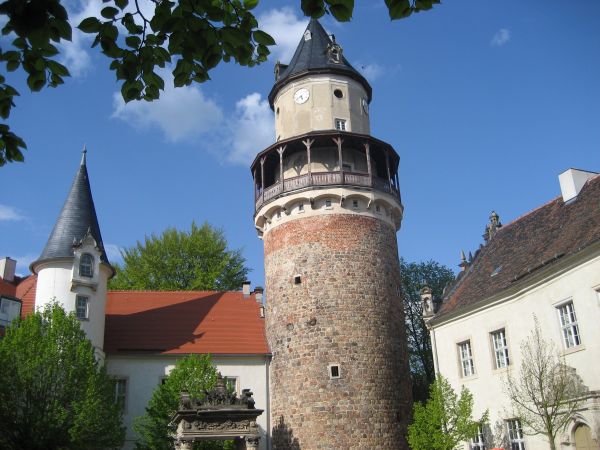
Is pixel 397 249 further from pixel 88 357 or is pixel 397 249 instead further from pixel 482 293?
pixel 88 357

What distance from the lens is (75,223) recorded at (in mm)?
28188

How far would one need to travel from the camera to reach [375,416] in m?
25.9

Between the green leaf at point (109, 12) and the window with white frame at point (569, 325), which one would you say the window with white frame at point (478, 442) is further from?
the green leaf at point (109, 12)

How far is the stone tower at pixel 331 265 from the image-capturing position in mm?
26062

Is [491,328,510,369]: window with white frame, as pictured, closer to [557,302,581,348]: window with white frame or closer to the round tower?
[557,302,581,348]: window with white frame

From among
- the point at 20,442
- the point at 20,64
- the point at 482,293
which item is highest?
the point at 482,293

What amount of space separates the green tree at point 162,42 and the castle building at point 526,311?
15307mm

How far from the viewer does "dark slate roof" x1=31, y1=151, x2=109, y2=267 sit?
27217 millimetres

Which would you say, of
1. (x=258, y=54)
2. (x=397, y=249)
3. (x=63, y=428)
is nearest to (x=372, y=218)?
(x=397, y=249)

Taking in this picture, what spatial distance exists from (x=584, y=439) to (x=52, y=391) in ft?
55.5

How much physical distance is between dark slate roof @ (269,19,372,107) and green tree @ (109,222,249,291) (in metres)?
11.5

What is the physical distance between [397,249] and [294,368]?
784cm

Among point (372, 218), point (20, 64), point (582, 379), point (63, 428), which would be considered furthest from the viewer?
point (372, 218)

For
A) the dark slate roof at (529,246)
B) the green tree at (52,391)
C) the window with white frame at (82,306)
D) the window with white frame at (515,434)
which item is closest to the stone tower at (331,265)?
the dark slate roof at (529,246)
